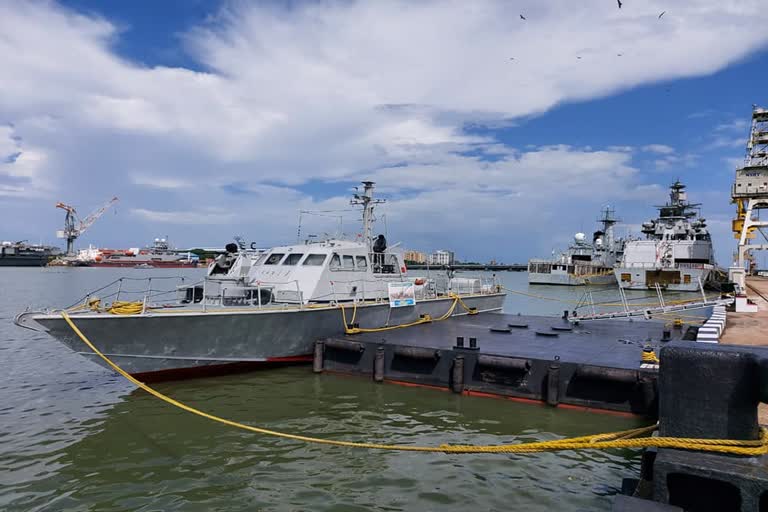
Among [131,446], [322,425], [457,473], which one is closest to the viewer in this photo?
[457,473]

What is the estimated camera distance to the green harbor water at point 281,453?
22.4ft

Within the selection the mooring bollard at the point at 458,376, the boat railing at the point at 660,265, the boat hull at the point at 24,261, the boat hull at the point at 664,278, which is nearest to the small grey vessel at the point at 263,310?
the mooring bollard at the point at 458,376

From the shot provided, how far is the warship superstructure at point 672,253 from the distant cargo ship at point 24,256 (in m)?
118

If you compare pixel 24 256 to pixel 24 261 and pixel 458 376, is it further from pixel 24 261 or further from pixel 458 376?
pixel 458 376

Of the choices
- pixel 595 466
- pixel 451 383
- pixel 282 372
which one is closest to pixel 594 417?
pixel 595 466

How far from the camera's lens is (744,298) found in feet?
59.1

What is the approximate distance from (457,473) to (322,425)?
3285 mm

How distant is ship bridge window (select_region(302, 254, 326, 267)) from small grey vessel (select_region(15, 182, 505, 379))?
34mm

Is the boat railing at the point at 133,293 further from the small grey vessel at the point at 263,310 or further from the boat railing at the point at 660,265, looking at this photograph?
the boat railing at the point at 660,265

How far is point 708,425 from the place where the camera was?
4148 mm

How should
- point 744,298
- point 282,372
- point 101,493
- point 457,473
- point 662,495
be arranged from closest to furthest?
point 662,495 → point 101,493 → point 457,473 → point 282,372 → point 744,298

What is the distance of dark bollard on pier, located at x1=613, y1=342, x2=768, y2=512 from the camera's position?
3732mm

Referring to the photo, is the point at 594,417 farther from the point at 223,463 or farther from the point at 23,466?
the point at 23,466

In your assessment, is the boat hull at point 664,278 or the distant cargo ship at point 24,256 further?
the distant cargo ship at point 24,256
